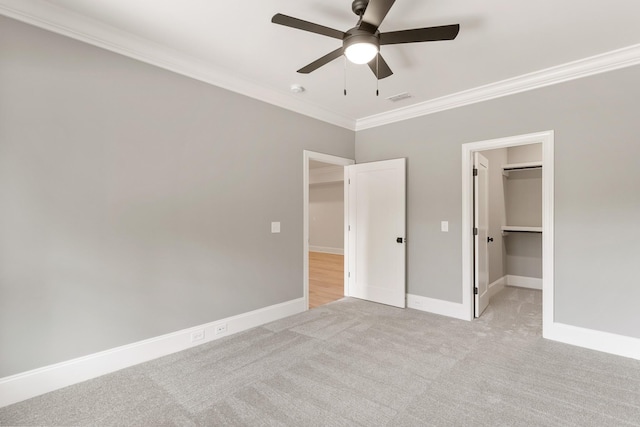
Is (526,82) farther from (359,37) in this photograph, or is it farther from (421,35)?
(359,37)

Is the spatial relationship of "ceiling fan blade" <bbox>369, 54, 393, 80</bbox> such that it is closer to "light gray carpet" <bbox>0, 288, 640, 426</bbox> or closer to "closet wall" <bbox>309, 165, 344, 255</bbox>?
"light gray carpet" <bbox>0, 288, 640, 426</bbox>

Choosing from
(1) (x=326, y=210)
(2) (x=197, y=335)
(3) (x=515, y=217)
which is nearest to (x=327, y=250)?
(1) (x=326, y=210)

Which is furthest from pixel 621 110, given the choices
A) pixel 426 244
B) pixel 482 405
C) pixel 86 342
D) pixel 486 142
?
pixel 86 342

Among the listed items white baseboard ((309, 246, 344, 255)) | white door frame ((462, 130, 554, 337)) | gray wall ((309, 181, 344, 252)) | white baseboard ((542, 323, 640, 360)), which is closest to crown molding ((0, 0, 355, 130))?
white door frame ((462, 130, 554, 337))

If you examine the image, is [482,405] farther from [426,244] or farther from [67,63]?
[67,63]

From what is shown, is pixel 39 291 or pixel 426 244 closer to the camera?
pixel 39 291

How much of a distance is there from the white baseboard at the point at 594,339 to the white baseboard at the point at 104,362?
10.9ft

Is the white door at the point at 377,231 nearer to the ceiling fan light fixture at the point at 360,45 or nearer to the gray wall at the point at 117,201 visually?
the gray wall at the point at 117,201

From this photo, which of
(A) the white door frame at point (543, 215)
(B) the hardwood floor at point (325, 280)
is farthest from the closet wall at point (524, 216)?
(B) the hardwood floor at point (325, 280)

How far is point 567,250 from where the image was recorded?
10.2 feet

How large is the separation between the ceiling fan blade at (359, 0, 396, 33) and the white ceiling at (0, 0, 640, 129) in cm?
42

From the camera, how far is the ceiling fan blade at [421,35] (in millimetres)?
1864

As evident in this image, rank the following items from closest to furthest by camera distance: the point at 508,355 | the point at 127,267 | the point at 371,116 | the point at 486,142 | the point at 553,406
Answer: the point at 553,406 → the point at 127,267 → the point at 508,355 → the point at 486,142 → the point at 371,116

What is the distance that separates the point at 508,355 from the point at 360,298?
218cm
